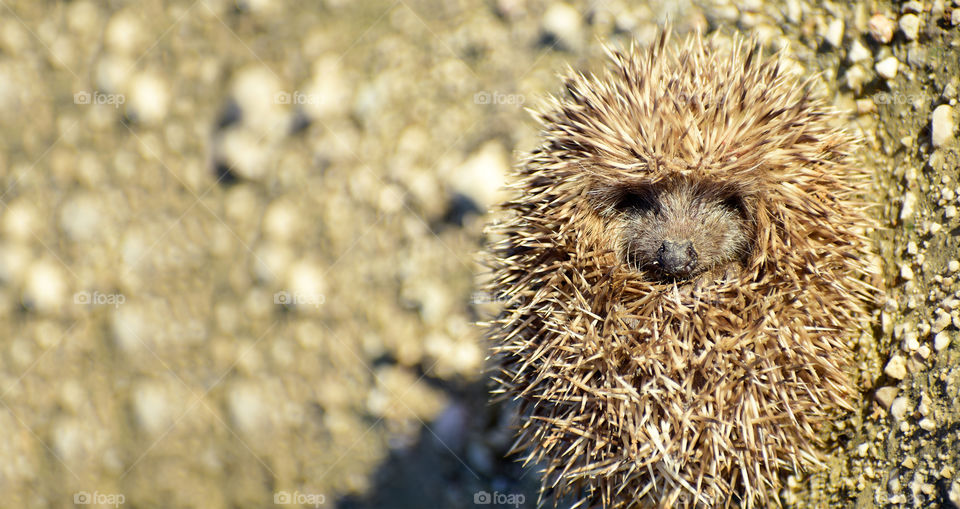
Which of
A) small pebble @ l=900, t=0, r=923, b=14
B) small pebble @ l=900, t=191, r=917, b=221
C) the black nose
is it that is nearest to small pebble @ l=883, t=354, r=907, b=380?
small pebble @ l=900, t=191, r=917, b=221

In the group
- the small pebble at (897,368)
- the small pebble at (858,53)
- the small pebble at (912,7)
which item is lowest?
the small pebble at (897,368)

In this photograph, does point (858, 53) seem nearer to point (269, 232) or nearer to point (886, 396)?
point (886, 396)

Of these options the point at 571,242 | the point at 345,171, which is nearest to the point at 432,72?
the point at 345,171

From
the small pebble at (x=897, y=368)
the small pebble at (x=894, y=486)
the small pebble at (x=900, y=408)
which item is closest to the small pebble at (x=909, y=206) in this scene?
the small pebble at (x=897, y=368)

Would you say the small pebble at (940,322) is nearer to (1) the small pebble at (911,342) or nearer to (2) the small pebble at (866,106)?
(1) the small pebble at (911,342)

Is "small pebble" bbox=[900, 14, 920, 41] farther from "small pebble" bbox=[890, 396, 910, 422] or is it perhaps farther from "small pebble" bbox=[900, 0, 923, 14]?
"small pebble" bbox=[890, 396, 910, 422]

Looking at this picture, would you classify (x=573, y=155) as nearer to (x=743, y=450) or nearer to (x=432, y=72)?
(x=743, y=450)

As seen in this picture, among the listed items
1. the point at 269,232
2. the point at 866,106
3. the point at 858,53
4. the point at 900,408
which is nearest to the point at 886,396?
the point at 900,408
